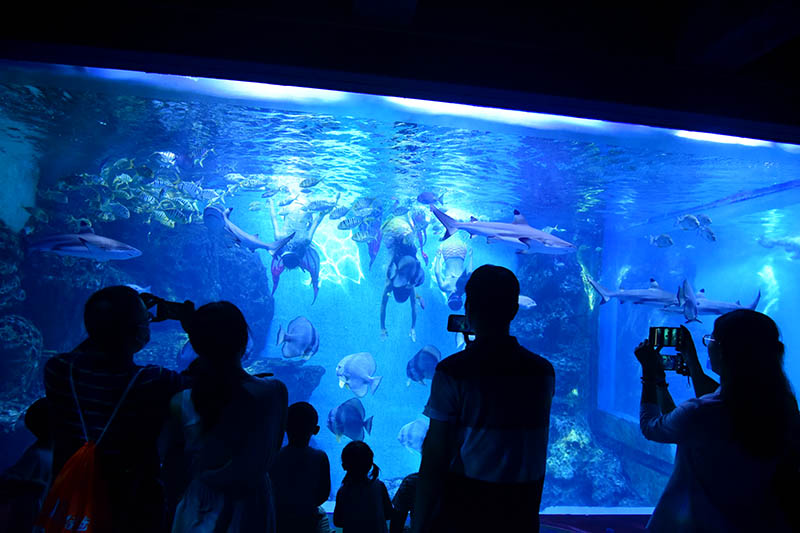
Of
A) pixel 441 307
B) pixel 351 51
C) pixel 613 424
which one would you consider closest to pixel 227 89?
pixel 351 51

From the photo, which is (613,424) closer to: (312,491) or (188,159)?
(312,491)

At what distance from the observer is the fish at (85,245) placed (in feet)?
25.5

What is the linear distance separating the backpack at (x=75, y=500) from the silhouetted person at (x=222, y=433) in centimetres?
33

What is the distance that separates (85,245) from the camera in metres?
7.92

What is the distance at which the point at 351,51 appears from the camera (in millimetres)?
3156

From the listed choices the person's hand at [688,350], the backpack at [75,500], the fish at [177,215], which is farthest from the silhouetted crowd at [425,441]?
the fish at [177,215]

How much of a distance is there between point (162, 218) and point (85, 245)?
35.4ft

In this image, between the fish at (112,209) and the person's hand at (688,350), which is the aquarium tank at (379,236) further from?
the person's hand at (688,350)

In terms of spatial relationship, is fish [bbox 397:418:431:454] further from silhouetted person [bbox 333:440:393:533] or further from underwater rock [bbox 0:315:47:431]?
underwater rock [bbox 0:315:47:431]

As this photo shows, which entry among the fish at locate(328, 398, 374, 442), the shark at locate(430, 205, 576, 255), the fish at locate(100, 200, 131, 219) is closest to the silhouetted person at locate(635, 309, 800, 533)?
the shark at locate(430, 205, 576, 255)

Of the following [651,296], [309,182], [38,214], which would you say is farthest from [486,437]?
[38,214]

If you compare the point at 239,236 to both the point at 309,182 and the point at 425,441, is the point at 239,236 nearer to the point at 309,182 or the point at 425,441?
the point at 309,182

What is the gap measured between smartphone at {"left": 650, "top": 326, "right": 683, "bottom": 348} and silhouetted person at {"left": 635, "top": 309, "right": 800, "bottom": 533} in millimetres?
398

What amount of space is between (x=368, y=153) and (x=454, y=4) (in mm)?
10482
